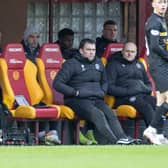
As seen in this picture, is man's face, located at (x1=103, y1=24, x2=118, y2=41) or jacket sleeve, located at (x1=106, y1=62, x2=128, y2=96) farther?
man's face, located at (x1=103, y1=24, x2=118, y2=41)

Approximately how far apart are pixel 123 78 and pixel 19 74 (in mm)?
1577

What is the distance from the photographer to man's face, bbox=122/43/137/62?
17484 millimetres

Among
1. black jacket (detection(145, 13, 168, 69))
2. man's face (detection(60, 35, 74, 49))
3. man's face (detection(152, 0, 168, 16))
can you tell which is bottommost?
man's face (detection(60, 35, 74, 49))

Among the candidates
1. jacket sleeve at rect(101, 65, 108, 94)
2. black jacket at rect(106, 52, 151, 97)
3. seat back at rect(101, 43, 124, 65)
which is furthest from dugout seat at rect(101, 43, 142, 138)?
jacket sleeve at rect(101, 65, 108, 94)

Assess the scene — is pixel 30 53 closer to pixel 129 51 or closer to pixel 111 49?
pixel 111 49

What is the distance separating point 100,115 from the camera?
1653 centimetres

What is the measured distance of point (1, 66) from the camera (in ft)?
55.6

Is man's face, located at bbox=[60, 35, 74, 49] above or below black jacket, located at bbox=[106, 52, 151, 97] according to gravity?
above
